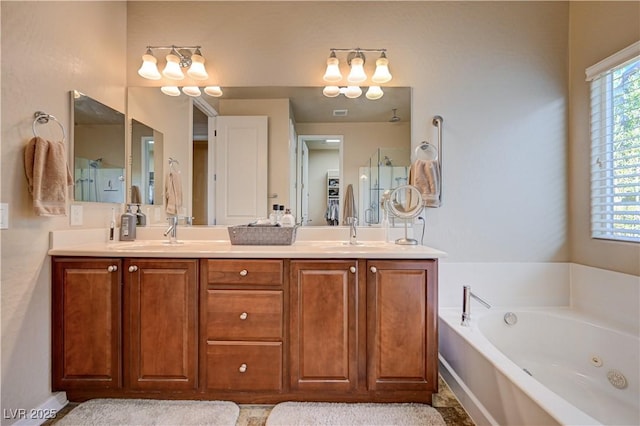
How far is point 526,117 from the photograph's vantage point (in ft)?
7.12

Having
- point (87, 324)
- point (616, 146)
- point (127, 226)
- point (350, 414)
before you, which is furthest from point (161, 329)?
point (616, 146)

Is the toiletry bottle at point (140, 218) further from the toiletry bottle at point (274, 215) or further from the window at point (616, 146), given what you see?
the window at point (616, 146)

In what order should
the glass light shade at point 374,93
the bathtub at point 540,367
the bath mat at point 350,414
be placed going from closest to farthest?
1. the bathtub at point 540,367
2. the bath mat at point 350,414
3. the glass light shade at point 374,93

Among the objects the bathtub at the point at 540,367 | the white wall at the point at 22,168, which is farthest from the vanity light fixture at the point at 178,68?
the bathtub at the point at 540,367

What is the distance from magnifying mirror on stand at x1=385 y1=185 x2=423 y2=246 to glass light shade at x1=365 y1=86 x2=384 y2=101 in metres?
0.69

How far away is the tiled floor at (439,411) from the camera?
4.98 ft

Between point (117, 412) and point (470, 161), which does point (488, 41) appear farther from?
point (117, 412)

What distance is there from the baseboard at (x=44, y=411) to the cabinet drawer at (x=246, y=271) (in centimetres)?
104

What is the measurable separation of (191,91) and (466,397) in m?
2.67

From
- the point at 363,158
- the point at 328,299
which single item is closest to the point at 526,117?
the point at 363,158

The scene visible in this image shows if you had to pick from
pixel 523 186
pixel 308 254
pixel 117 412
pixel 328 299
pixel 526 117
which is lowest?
pixel 117 412

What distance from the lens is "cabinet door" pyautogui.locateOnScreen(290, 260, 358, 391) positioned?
158 cm

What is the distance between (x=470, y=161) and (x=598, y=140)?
2.56ft

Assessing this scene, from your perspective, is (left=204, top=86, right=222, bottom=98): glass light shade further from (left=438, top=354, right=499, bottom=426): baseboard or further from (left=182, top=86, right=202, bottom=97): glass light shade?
(left=438, top=354, right=499, bottom=426): baseboard
